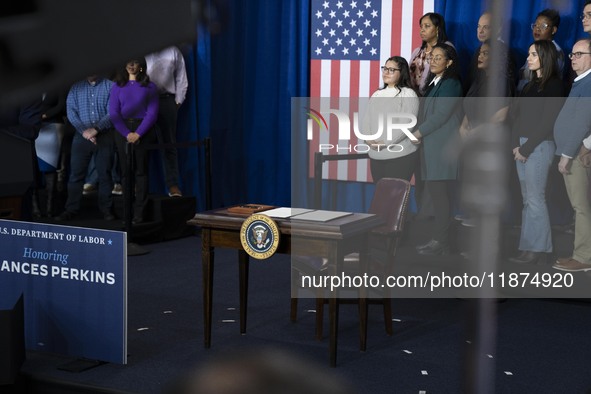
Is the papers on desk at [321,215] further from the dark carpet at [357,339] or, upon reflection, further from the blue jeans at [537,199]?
the blue jeans at [537,199]

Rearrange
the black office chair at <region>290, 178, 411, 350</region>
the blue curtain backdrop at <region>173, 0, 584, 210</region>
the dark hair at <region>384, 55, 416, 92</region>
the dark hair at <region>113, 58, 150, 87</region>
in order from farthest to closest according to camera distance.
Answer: the blue curtain backdrop at <region>173, 0, 584, 210</region> → the dark hair at <region>384, 55, 416, 92</region> → the black office chair at <region>290, 178, 411, 350</region> → the dark hair at <region>113, 58, 150, 87</region>

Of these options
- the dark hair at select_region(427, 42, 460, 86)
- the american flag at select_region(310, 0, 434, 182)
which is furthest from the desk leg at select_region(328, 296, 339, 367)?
the american flag at select_region(310, 0, 434, 182)

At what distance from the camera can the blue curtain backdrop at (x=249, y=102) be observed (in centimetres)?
641

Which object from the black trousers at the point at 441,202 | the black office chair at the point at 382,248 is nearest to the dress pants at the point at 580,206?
the black trousers at the point at 441,202

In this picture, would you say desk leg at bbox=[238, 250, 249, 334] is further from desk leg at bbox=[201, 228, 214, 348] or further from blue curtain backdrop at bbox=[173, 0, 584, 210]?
blue curtain backdrop at bbox=[173, 0, 584, 210]

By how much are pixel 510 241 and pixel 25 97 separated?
14.8 ft

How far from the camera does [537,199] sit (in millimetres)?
4469

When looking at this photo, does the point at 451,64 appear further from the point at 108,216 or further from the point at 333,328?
the point at 108,216

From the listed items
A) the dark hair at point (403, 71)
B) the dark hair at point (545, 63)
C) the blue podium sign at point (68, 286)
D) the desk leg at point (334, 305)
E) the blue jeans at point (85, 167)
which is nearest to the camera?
the blue podium sign at point (68, 286)

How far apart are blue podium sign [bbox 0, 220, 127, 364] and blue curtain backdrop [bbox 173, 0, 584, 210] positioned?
3.36 metres

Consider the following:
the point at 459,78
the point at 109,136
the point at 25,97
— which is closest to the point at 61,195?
the point at 109,136

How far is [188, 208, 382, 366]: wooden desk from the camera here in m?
3.05

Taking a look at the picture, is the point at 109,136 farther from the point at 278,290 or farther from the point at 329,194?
the point at 329,194

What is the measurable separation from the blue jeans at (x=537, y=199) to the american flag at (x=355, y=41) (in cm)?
137
